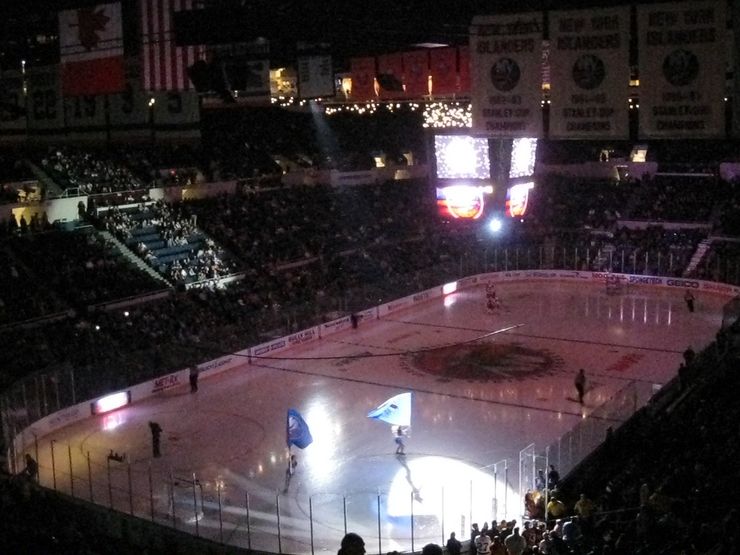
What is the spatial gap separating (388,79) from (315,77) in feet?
16.2

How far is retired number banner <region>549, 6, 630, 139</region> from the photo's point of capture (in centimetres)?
1467

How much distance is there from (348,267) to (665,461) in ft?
85.8

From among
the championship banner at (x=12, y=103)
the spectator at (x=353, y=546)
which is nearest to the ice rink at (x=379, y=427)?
the championship banner at (x=12, y=103)

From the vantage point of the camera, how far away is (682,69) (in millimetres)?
14000

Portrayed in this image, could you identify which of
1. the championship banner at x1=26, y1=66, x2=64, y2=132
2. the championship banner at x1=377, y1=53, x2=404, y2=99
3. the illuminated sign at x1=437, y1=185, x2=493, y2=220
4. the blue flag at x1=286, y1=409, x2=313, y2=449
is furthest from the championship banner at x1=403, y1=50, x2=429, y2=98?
the blue flag at x1=286, y1=409, x2=313, y2=449

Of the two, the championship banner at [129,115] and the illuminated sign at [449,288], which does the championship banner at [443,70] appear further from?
the illuminated sign at [449,288]

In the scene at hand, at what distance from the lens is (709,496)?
519 inches

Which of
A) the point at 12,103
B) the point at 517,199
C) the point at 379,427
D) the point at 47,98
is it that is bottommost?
the point at 379,427

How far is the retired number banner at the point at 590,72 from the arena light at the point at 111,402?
1534 centimetres

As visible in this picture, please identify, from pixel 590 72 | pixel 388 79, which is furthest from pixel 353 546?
pixel 388 79

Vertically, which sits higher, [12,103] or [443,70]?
[443,70]

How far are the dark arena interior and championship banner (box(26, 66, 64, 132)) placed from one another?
0.07 meters

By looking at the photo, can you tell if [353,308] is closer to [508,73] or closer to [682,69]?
[508,73]

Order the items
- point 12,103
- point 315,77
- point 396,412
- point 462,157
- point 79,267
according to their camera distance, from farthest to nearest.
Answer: point 79,267, point 462,157, point 12,103, point 315,77, point 396,412
